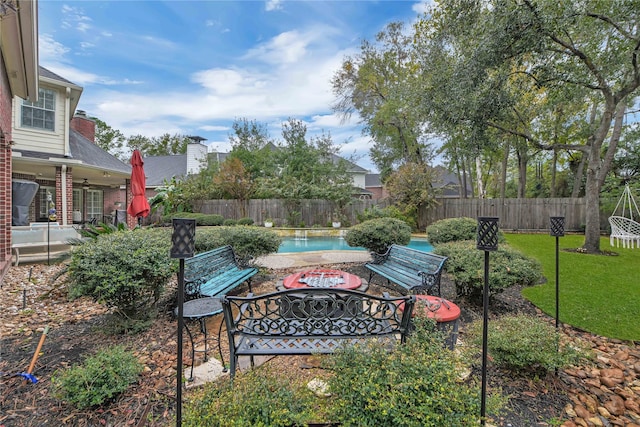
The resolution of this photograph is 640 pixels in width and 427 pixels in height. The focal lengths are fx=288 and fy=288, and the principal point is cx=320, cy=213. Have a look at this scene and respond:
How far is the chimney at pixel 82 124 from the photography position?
13.8 meters

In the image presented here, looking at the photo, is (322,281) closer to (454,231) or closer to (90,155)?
(454,231)

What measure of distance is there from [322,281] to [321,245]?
908cm

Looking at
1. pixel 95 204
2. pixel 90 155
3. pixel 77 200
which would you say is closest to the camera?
pixel 90 155

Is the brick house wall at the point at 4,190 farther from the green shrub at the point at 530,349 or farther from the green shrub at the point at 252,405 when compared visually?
the green shrub at the point at 530,349

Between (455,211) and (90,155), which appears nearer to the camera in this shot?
(90,155)

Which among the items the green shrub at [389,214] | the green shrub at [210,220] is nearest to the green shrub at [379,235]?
the green shrub at [389,214]

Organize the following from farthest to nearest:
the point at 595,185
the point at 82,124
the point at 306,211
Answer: the point at 306,211
the point at 82,124
the point at 595,185

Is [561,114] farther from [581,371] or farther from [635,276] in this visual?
[581,371]

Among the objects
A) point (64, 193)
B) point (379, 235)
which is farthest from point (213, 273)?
point (64, 193)

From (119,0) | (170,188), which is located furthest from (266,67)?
(170,188)

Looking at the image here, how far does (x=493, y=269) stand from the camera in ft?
13.2

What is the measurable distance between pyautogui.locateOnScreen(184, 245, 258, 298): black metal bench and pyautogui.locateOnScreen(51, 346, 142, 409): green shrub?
4.05ft

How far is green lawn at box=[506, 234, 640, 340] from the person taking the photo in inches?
150

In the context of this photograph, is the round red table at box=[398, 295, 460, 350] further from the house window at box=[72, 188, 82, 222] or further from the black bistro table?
the house window at box=[72, 188, 82, 222]
